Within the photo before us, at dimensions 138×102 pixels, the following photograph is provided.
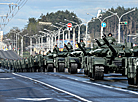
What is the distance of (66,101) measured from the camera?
1232cm

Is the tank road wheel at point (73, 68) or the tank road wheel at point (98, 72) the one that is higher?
the tank road wheel at point (73, 68)

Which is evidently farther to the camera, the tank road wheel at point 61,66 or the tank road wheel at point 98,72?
the tank road wheel at point 61,66

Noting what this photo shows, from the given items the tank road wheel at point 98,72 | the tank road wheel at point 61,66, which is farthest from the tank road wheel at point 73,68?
the tank road wheel at point 98,72

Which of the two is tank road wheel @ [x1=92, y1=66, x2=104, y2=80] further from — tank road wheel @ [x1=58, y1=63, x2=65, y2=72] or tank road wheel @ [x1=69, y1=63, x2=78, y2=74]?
tank road wheel @ [x1=58, y1=63, x2=65, y2=72]

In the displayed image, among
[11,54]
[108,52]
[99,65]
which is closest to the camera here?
[99,65]

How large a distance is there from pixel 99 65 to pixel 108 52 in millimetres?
2214

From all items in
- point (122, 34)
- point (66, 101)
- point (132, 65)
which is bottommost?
point (66, 101)

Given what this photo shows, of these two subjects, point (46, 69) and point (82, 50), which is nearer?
point (82, 50)

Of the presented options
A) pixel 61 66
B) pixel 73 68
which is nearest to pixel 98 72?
pixel 73 68

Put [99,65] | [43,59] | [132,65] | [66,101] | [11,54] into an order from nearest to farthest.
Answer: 1. [66,101]
2. [132,65]
3. [99,65]
4. [43,59]
5. [11,54]

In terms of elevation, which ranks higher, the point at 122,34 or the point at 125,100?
the point at 122,34

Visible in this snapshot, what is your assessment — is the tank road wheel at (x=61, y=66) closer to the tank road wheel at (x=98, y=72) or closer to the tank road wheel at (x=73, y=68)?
the tank road wheel at (x=73, y=68)

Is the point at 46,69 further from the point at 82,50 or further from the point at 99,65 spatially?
the point at 99,65

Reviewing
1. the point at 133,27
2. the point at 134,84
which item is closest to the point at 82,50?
the point at 134,84
